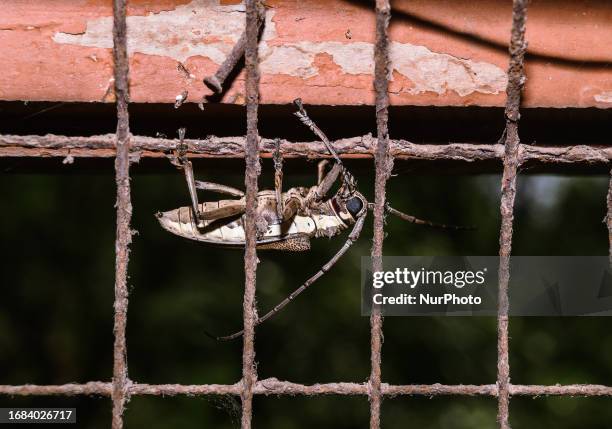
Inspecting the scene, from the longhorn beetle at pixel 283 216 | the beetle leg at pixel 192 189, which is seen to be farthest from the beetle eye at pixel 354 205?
the beetle leg at pixel 192 189

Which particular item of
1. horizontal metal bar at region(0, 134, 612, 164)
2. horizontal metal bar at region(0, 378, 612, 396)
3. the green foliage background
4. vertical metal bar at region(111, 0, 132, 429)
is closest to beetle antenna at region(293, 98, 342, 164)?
horizontal metal bar at region(0, 134, 612, 164)

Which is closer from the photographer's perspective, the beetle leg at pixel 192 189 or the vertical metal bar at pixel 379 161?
the vertical metal bar at pixel 379 161

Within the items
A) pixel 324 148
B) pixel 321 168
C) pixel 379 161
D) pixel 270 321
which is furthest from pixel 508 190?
pixel 270 321

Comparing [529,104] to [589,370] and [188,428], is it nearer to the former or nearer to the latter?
[188,428]

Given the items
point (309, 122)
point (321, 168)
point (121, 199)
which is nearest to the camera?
point (121, 199)

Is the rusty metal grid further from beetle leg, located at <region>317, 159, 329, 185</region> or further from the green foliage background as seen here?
the green foliage background

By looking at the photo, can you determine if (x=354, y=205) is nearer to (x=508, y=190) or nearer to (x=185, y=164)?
(x=185, y=164)

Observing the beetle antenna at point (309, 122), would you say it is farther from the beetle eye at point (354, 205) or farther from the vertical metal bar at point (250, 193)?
the beetle eye at point (354, 205)
